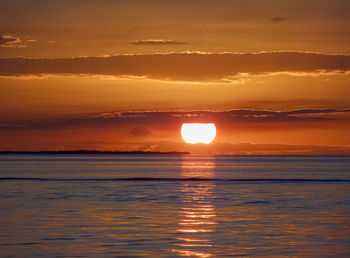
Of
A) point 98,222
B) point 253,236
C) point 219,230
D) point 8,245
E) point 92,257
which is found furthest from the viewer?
point 98,222

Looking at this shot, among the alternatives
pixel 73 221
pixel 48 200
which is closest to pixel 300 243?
pixel 73 221

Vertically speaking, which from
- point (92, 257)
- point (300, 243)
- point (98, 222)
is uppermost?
point (98, 222)

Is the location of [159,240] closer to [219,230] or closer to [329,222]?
[219,230]

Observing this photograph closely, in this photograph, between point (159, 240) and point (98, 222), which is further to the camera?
point (98, 222)

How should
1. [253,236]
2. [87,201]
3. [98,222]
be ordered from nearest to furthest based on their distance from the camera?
[253,236], [98,222], [87,201]

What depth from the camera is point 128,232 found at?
33656mm

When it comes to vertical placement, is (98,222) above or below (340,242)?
above

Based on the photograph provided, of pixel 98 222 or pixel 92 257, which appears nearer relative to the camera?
pixel 92 257

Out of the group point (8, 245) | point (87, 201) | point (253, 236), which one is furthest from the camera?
point (87, 201)

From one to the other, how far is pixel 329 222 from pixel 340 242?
308 inches

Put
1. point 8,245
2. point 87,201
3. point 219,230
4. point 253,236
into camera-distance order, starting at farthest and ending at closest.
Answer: point 87,201 < point 219,230 < point 253,236 < point 8,245

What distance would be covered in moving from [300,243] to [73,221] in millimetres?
14167

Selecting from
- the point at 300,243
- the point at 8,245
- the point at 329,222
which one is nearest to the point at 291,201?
the point at 329,222

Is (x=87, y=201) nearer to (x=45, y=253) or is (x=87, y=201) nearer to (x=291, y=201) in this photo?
(x=291, y=201)
